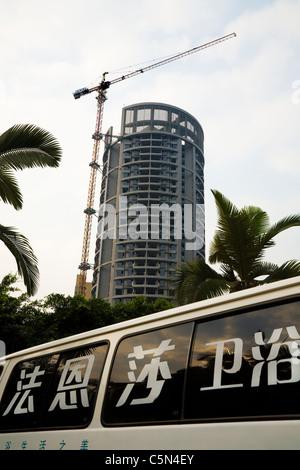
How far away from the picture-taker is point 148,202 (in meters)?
94.0

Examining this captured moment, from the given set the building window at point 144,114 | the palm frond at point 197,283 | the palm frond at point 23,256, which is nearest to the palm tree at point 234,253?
the palm frond at point 197,283

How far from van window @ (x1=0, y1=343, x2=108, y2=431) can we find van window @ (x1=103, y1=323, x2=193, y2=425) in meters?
0.27

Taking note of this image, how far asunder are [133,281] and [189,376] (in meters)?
84.0

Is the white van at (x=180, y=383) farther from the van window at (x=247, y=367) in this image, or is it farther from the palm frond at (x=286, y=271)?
the palm frond at (x=286, y=271)

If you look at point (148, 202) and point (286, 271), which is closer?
point (286, 271)

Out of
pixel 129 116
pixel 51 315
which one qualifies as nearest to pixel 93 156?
pixel 129 116

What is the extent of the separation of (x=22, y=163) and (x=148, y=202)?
83886mm

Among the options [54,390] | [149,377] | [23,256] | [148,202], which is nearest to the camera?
[149,377]

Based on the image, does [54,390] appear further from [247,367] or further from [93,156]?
[93,156]

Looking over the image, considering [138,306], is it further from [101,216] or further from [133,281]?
[101,216]

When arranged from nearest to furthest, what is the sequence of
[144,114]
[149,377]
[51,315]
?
[149,377] < [51,315] < [144,114]

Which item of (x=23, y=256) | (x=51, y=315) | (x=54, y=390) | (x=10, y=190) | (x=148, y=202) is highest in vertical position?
(x=148, y=202)

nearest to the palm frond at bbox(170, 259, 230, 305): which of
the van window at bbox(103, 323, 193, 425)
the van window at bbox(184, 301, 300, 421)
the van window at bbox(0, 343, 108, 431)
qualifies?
the van window at bbox(0, 343, 108, 431)

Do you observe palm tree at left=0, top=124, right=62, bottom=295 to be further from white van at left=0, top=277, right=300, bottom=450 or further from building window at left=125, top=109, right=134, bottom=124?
building window at left=125, top=109, right=134, bottom=124
